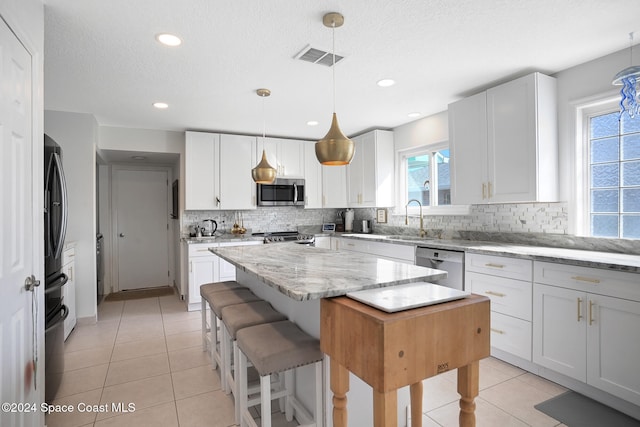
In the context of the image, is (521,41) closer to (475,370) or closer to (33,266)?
→ (475,370)

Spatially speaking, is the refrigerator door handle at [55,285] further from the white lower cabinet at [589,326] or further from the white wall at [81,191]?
the white lower cabinet at [589,326]

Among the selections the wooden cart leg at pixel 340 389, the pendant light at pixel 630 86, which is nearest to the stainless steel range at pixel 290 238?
the wooden cart leg at pixel 340 389

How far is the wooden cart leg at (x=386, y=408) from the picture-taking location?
47.6 inches

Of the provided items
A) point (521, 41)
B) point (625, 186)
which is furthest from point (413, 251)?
point (521, 41)

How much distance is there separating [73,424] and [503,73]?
4.02 meters

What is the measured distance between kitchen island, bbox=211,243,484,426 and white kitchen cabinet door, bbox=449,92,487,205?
1.67 metres

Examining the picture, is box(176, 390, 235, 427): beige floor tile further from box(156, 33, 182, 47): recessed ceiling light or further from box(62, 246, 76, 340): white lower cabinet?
box(156, 33, 182, 47): recessed ceiling light

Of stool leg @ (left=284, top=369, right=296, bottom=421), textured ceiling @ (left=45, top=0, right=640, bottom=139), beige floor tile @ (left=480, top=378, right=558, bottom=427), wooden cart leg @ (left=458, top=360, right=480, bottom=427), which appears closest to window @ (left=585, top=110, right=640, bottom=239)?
textured ceiling @ (left=45, top=0, right=640, bottom=139)

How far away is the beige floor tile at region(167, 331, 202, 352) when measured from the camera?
3.24 m

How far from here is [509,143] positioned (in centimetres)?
303

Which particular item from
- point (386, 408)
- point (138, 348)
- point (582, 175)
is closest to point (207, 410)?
point (138, 348)

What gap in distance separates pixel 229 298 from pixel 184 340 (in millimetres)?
1263

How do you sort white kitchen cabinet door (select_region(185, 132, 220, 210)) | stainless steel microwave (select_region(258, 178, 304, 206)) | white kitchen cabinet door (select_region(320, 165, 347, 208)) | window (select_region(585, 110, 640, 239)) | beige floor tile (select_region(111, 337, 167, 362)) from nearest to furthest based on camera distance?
1. window (select_region(585, 110, 640, 239))
2. beige floor tile (select_region(111, 337, 167, 362))
3. white kitchen cabinet door (select_region(185, 132, 220, 210))
4. stainless steel microwave (select_region(258, 178, 304, 206))
5. white kitchen cabinet door (select_region(320, 165, 347, 208))

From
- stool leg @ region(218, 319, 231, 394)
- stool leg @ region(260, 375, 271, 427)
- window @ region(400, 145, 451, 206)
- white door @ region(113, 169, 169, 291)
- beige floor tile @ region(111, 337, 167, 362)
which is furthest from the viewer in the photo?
white door @ region(113, 169, 169, 291)
